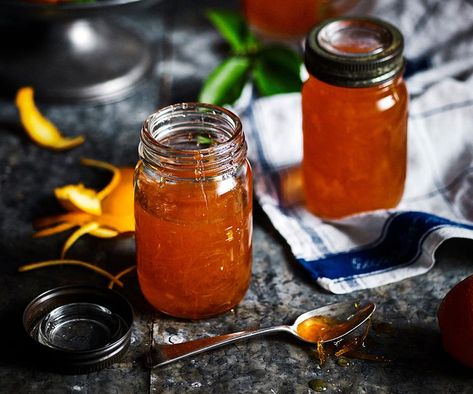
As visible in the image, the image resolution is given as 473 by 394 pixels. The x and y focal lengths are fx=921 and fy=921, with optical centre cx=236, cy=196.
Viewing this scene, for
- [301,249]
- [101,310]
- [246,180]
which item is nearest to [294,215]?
[301,249]

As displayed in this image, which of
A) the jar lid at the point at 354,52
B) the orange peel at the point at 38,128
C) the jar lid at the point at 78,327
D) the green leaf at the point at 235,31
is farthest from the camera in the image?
the green leaf at the point at 235,31

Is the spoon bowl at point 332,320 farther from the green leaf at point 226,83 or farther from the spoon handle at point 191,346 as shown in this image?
the green leaf at point 226,83

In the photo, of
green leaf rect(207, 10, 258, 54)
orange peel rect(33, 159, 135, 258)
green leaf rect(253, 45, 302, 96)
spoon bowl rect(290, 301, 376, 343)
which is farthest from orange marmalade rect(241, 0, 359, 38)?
spoon bowl rect(290, 301, 376, 343)

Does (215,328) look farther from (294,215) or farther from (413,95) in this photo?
(413,95)

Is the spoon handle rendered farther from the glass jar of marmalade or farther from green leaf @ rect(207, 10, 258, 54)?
green leaf @ rect(207, 10, 258, 54)

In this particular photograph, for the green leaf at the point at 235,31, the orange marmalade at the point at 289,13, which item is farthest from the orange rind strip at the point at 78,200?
the orange marmalade at the point at 289,13

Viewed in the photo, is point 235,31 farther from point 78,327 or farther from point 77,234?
point 78,327

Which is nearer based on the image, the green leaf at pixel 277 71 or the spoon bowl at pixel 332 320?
the spoon bowl at pixel 332 320
